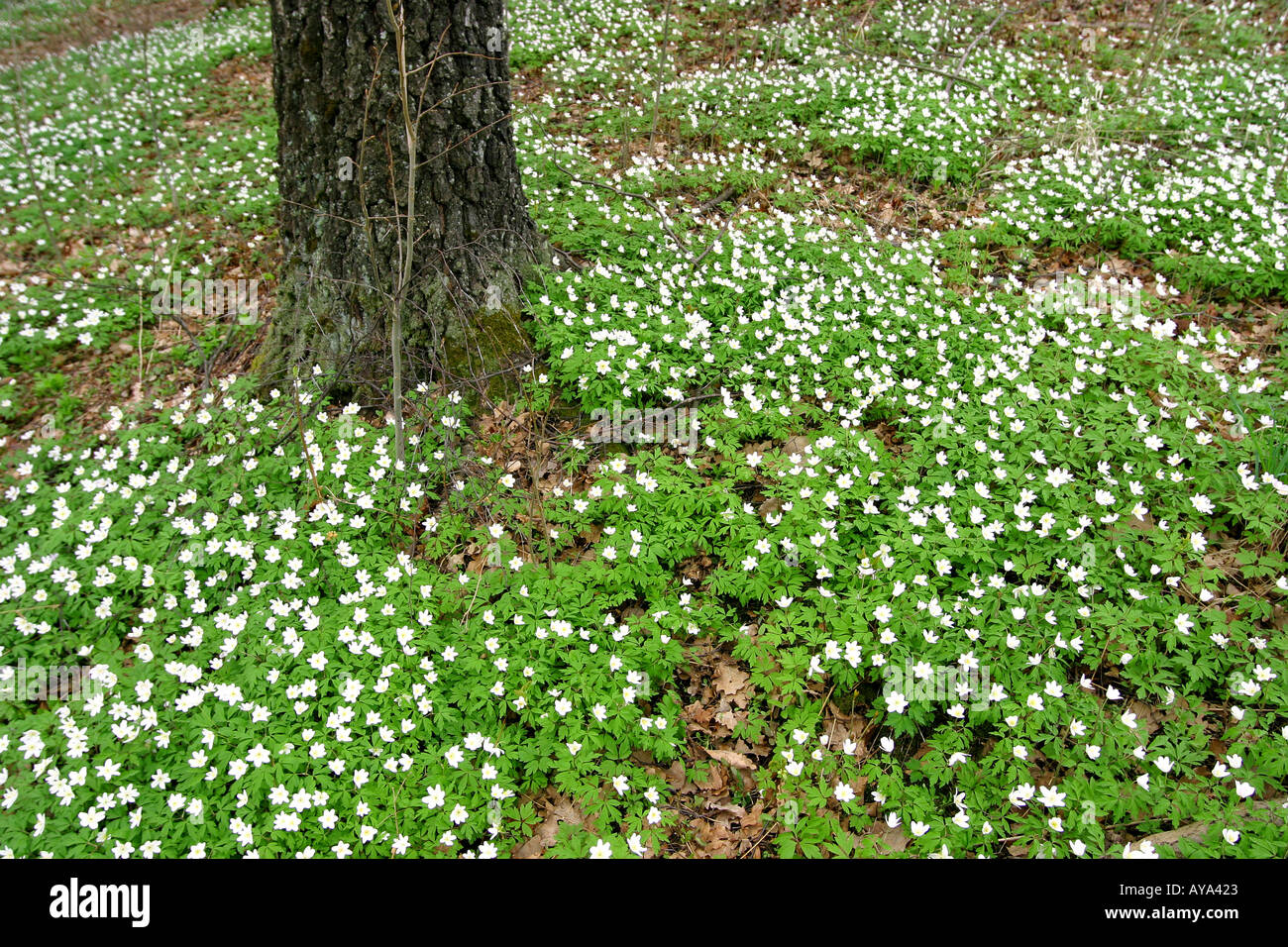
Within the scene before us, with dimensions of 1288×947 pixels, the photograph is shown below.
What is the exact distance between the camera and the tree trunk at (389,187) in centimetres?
381

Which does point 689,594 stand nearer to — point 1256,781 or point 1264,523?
point 1256,781

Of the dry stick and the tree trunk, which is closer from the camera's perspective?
the dry stick

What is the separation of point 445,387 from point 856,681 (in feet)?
10.2

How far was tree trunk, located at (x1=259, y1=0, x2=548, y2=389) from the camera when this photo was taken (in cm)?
381

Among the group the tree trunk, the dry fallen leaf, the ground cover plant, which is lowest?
the dry fallen leaf

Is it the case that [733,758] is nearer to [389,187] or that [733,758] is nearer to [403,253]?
[403,253]

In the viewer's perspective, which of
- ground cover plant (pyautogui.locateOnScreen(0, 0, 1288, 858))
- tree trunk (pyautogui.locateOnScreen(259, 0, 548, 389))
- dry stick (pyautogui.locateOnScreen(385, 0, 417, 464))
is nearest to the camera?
ground cover plant (pyautogui.locateOnScreen(0, 0, 1288, 858))

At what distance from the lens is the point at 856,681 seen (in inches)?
120

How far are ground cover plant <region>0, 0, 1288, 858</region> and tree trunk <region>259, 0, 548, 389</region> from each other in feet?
1.22

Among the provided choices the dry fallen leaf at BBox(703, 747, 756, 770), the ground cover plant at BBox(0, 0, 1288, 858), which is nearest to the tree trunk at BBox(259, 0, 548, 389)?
the ground cover plant at BBox(0, 0, 1288, 858)

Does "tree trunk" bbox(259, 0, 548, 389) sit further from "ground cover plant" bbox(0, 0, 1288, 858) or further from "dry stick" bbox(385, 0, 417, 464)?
"ground cover plant" bbox(0, 0, 1288, 858)

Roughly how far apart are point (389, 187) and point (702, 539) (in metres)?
2.96
